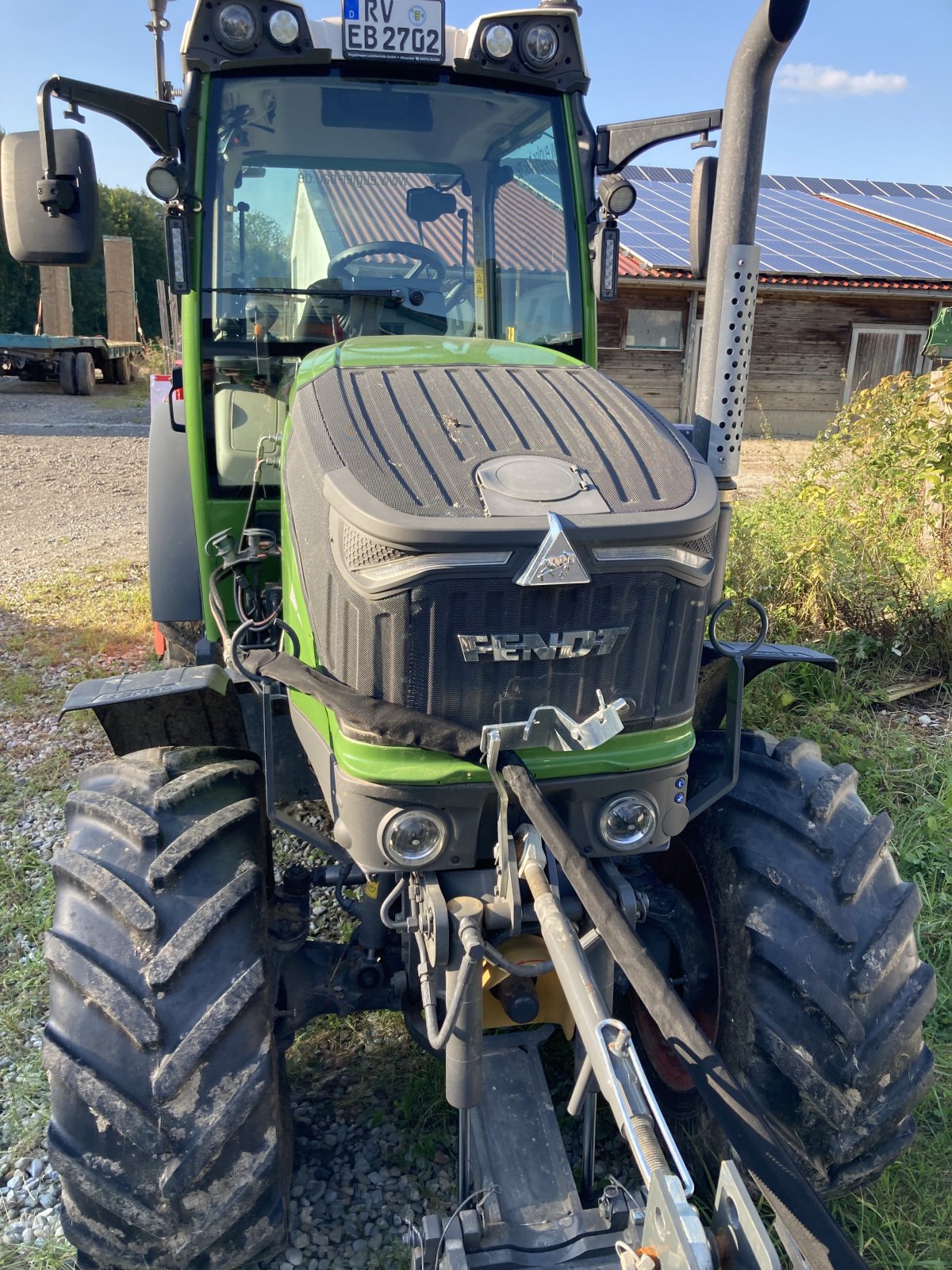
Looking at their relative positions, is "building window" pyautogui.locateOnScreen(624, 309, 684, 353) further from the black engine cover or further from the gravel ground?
the black engine cover

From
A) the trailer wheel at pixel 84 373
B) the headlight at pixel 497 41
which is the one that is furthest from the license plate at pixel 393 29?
the trailer wheel at pixel 84 373

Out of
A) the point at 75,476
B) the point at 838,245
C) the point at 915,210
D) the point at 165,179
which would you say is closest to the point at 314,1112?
the point at 165,179

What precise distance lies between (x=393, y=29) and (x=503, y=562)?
2.11 meters

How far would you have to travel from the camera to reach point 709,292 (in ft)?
7.98

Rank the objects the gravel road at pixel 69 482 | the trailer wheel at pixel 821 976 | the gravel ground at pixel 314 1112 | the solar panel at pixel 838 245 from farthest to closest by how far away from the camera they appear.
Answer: the solar panel at pixel 838 245, the gravel road at pixel 69 482, the gravel ground at pixel 314 1112, the trailer wheel at pixel 821 976

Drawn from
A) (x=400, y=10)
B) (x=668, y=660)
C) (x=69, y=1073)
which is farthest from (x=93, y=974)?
(x=400, y=10)

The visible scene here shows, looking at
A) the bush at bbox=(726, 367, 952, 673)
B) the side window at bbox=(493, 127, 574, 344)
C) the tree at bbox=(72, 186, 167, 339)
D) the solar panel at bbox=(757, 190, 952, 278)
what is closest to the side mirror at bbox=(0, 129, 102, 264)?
the side window at bbox=(493, 127, 574, 344)

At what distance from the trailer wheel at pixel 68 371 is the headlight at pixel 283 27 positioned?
52.3 feet

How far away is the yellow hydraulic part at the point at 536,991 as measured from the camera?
85.8 inches

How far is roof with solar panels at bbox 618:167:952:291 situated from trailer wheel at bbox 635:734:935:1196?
1184 cm

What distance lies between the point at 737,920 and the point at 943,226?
66.7 ft

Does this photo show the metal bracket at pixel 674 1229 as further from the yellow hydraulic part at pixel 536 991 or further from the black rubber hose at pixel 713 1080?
the yellow hydraulic part at pixel 536 991

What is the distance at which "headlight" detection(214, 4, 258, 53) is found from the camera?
9.78 feet

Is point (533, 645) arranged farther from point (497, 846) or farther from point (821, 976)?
point (821, 976)
